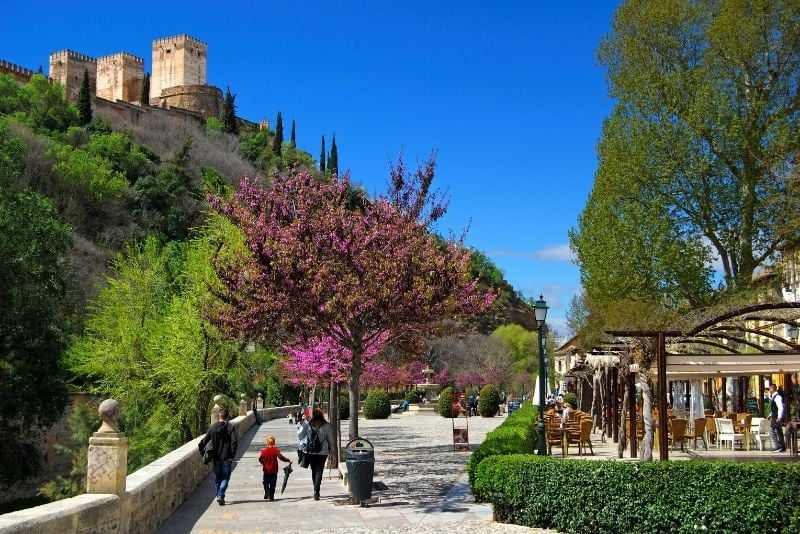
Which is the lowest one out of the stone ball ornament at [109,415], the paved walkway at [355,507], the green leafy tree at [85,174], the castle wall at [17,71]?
the paved walkway at [355,507]

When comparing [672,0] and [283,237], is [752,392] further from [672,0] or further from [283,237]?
[283,237]

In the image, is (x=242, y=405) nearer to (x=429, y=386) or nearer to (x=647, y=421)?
(x=647, y=421)

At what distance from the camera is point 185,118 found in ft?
364

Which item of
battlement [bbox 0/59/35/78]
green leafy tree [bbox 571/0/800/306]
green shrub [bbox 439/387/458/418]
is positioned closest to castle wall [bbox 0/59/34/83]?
battlement [bbox 0/59/35/78]

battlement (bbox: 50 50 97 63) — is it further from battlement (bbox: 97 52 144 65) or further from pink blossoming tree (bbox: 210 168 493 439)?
pink blossoming tree (bbox: 210 168 493 439)

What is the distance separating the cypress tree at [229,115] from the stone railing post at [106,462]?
356ft

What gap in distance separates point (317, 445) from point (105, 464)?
16.5 feet

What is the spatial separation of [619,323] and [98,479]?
13694 mm

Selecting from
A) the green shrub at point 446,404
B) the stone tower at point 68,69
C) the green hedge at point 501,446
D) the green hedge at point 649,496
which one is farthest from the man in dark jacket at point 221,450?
the stone tower at point 68,69

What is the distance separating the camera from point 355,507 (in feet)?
40.4

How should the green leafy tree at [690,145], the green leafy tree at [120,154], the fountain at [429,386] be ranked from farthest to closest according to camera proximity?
the green leafy tree at [120,154] < the fountain at [429,386] < the green leafy tree at [690,145]

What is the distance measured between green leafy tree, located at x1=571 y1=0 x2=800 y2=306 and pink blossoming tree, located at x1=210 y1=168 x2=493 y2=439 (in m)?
12.2

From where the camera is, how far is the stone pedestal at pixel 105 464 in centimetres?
835

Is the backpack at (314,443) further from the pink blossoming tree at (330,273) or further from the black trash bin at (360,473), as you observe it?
the pink blossoming tree at (330,273)
